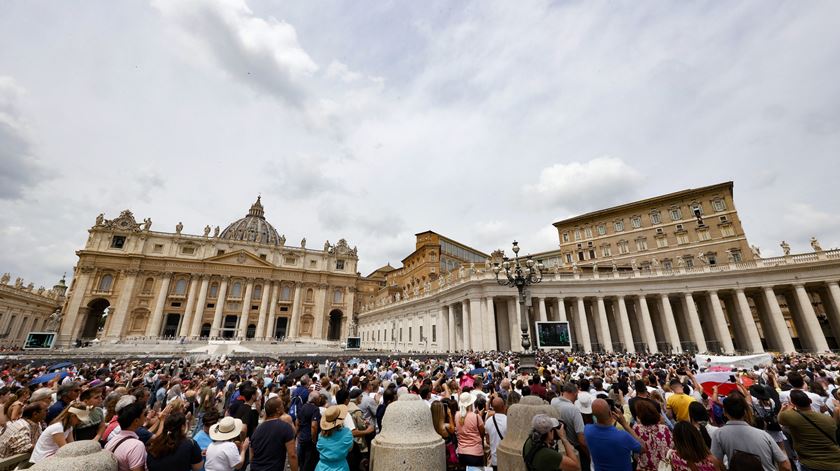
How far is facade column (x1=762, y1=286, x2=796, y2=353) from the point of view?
26578mm

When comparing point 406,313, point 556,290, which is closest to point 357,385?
point 556,290

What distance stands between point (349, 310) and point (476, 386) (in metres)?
61.7

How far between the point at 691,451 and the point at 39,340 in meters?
53.6

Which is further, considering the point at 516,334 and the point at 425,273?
the point at 425,273

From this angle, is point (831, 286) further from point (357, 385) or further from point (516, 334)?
point (357, 385)

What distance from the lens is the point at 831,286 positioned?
26.5m

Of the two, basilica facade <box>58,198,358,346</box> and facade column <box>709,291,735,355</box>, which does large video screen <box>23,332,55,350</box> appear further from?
facade column <box>709,291,735,355</box>

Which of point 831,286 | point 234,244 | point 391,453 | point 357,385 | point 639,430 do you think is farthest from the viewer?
point 234,244

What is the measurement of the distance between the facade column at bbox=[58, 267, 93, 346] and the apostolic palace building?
0.17 metres

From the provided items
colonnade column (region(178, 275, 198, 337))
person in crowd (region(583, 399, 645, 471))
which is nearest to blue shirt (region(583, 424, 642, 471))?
person in crowd (region(583, 399, 645, 471))

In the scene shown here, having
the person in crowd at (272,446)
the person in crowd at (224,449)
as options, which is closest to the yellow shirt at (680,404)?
the person in crowd at (272,446)

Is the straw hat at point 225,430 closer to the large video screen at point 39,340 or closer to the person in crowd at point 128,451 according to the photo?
the person in crowd at point 128,451

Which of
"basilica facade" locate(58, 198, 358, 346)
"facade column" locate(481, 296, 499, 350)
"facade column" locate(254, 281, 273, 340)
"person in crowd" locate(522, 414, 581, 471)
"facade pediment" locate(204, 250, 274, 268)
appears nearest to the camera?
"person in crowd" locate(522, 414, 581, 471)

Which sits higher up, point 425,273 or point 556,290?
point 425,273
